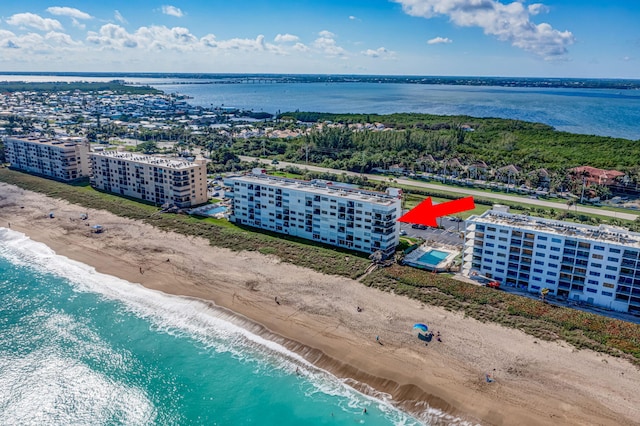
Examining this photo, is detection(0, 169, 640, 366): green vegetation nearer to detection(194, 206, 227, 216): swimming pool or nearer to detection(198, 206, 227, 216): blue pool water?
detection(194, 206, 227, 216): swimming pool

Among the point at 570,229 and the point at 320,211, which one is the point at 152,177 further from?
the point at 570,229

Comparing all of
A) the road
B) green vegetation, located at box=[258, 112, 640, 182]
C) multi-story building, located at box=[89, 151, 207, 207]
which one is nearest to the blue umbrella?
multi-story building, located at box=[89, 151, 207, 207]

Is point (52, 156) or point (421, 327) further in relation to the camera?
point (52, 156)

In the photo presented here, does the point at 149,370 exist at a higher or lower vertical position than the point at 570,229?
lower

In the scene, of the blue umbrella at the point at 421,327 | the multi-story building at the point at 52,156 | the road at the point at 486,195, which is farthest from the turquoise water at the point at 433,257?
the multi-story building at the point at 52,156

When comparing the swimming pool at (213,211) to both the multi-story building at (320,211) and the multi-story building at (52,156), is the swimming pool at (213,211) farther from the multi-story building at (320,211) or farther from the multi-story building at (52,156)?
the multi-story building at (52,156)

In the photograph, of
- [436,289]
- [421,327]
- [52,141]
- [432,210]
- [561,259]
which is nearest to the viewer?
[421,327]

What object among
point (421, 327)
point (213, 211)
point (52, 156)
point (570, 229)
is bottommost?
point (421, 327)

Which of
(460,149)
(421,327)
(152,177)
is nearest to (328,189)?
(421,327)
